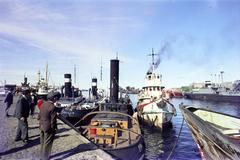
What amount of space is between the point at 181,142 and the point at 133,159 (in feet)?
35.4

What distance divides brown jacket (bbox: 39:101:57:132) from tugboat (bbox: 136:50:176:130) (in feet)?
69.3

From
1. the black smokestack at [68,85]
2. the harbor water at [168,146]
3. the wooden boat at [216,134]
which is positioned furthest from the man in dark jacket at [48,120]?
the black smokestack at [68,85]

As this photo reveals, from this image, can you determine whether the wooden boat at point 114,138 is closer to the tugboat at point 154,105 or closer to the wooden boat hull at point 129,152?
the wooden boat hull at point 129,152

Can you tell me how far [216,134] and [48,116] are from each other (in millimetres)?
4901

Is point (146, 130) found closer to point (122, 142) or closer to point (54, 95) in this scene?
point (122, 142)

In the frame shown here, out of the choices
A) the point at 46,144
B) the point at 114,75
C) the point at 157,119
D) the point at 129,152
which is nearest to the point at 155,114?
the point at 157,119

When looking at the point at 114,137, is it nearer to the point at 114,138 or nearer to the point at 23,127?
the point at 114,138

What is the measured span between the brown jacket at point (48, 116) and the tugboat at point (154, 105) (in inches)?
831

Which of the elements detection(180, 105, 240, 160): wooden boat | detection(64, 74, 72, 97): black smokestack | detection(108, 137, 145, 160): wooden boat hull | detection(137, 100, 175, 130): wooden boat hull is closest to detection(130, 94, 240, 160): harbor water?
detection(137, 100, 175, 130): wooden boat hull

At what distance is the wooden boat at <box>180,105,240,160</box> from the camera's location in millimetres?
7559

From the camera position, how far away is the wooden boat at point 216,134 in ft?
24.8

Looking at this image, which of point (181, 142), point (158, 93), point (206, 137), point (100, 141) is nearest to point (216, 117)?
point (206, 137)

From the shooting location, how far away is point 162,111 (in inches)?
1134

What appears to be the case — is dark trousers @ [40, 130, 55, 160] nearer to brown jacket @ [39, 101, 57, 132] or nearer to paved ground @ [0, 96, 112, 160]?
brown jacket @ [39, 101, 57, 132]
